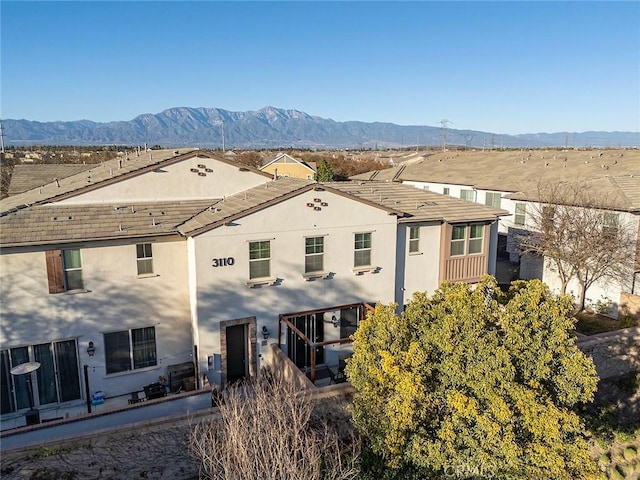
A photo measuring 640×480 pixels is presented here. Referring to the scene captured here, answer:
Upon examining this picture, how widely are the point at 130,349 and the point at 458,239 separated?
14.0 metres

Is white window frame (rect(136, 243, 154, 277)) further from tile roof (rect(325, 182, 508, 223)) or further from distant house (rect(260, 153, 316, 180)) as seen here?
distant house (rect(260, 153, 316, 180))

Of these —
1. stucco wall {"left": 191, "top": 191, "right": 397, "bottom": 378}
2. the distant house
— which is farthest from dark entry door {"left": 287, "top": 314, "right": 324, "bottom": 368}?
the distant house

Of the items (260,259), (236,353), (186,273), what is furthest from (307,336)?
(186,273)

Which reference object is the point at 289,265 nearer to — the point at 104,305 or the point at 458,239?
the point at 104,305

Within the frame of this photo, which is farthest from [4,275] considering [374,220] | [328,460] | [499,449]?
[499,449]

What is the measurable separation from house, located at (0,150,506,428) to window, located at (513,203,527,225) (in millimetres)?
10824

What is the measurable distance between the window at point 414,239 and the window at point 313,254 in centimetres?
Result: 435

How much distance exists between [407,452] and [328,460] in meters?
2.06

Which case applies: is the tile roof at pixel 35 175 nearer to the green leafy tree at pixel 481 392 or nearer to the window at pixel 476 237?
the window at pixel 476 237

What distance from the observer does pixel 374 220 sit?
17.9 meters

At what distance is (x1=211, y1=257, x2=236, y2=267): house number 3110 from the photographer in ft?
50.3

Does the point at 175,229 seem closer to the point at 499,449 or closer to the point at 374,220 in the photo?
the point at 374,220

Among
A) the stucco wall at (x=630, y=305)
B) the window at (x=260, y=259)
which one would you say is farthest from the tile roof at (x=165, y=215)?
the stucco wall at (x=630, y=305)

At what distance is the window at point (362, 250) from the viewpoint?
1784cm
